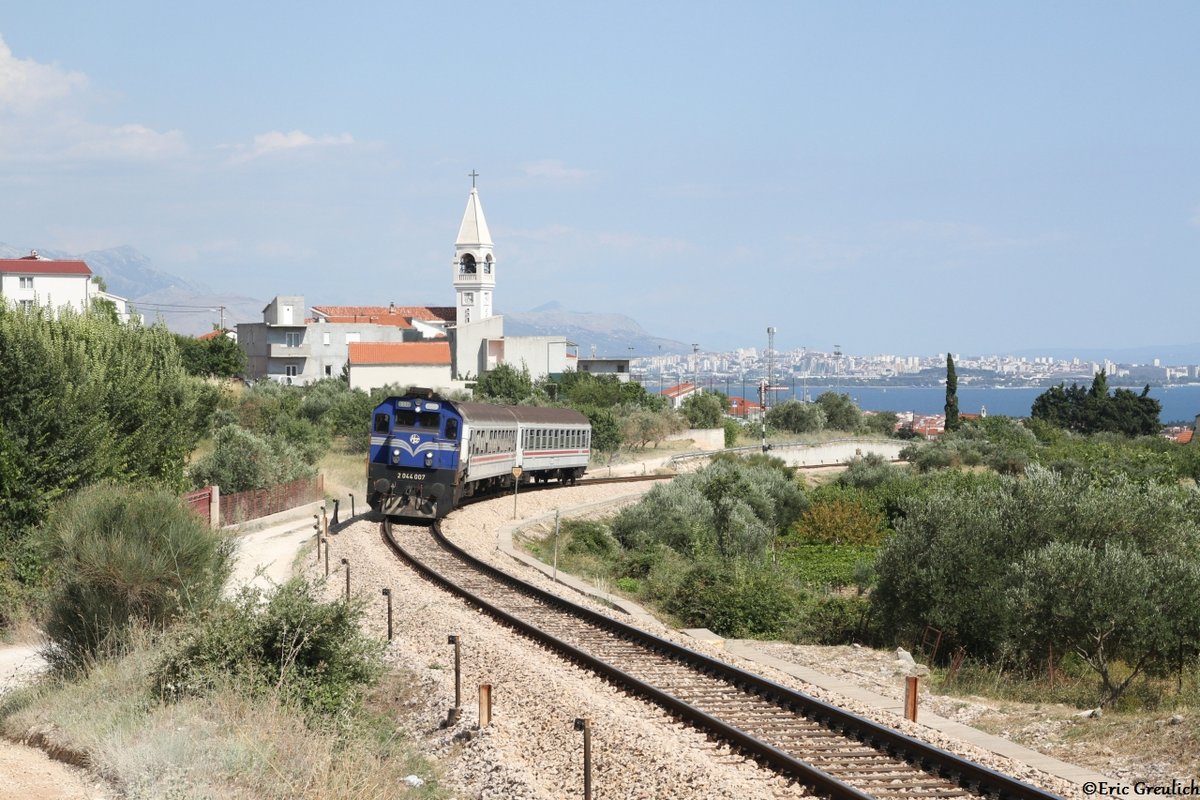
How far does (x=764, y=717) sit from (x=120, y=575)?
8098mm

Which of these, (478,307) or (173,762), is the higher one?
(478,307)

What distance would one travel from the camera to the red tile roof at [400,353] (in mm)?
92312

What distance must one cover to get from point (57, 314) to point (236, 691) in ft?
72.0

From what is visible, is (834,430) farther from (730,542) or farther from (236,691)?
(236,691)

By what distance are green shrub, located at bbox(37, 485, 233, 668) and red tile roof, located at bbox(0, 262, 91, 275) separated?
90.2 m

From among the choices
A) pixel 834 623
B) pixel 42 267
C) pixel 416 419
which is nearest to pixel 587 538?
pixel 416 419

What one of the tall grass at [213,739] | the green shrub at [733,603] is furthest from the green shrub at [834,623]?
the tall grass at [213,739]

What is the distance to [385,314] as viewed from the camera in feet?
420

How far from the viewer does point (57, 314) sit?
31.3m

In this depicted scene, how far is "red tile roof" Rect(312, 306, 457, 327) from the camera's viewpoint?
120 m

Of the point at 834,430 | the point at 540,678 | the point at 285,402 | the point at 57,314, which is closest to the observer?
the point at 540,678

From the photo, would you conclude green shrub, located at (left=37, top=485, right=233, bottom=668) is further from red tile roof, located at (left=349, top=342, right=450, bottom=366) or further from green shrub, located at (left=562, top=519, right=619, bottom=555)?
red tile roof, located at (left=349, top=342, right=450, bottom=366)

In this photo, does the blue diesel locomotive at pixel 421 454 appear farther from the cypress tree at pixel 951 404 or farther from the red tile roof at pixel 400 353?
the cypress tree at pixel 951 404

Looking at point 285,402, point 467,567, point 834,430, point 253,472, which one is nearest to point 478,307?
point 834,430
